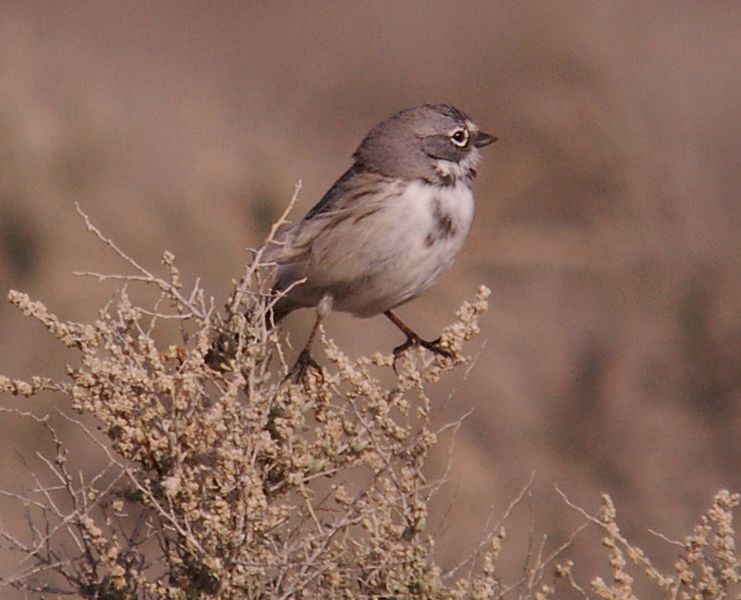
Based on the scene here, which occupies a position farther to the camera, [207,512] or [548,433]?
[548,433]

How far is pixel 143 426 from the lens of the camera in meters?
4.01

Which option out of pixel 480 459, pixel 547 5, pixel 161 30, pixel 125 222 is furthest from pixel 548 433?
pixel 161 30

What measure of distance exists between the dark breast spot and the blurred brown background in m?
1.63

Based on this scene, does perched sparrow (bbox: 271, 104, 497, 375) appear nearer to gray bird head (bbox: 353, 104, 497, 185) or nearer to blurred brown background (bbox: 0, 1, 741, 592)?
gray bird head (bbox: 353, 104, 497, 185)

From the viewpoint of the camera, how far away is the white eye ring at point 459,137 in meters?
5.66

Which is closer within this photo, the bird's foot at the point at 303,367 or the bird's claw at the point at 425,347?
the bird's claw at the point at 425,347

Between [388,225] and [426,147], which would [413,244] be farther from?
[426,147]

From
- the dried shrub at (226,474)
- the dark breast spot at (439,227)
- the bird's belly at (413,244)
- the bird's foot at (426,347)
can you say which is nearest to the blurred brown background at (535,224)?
the bird's foot at (426,347)

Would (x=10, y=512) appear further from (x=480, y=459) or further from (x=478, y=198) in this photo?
(x=478, y=198)

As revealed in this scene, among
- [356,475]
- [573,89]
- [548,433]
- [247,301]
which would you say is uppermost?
[573,89]

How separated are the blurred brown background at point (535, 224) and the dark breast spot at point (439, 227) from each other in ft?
5.34

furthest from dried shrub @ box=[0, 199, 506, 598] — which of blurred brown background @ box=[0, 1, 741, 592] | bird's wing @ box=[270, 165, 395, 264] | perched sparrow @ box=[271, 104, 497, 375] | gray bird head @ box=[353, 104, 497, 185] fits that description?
blurred brown background @ box=[0, 1, 741, 592]

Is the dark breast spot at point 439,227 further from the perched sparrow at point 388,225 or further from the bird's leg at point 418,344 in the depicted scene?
the bird's leg at point 418,344

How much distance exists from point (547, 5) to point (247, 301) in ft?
31.8
